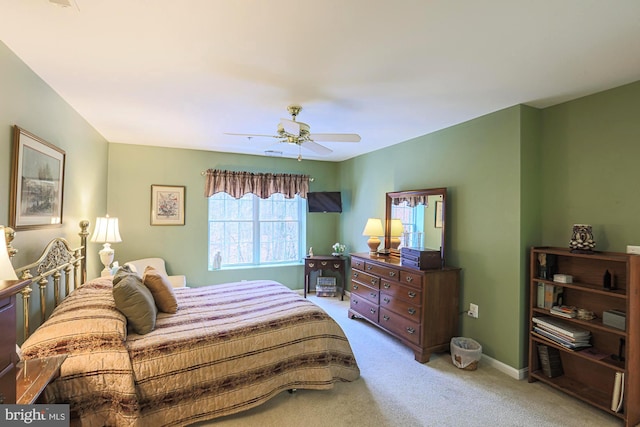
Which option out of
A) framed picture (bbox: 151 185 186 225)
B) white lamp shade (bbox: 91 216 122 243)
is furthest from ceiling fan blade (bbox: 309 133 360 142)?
framed picture (bbox: 151 185 186 225)

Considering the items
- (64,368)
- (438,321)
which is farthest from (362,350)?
(64,368)

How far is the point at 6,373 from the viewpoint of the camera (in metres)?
1.11

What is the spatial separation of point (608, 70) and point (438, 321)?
2.50 m

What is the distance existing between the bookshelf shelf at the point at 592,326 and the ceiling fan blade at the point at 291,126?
2317 mm

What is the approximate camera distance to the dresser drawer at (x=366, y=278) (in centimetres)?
369

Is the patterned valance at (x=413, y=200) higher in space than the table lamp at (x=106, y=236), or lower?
higher

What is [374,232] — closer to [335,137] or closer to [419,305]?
[419,305]

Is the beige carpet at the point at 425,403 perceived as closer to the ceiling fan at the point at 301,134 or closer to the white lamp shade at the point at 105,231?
the ceiling fan at the point at 301,134

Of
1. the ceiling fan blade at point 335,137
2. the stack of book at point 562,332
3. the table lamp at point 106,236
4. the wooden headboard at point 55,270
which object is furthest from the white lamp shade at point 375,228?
the wooden headboard at point 55,270

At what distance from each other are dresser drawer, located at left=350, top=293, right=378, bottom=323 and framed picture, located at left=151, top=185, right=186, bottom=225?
2.92 meters

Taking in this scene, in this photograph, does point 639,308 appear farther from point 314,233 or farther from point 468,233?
point 314,233

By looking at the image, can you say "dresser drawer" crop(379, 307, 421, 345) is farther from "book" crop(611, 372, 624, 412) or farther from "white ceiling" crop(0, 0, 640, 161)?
"white ceiling" crop(0, 0, 640, 161)

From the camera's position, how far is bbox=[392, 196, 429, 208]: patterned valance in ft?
12.0

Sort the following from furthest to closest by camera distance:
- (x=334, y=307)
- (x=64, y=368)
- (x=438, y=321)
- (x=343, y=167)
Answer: (x=343, y=167), (x=334, y=307), (x=438, y=321), (x=64, y=368)
